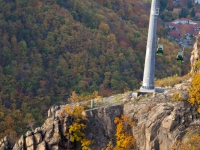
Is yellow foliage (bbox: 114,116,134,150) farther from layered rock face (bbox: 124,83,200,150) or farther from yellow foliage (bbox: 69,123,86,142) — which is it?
yellow foliage (bbox: 69,123,86,142)

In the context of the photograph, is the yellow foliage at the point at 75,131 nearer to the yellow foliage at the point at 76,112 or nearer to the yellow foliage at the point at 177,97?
the yellow foliage at the point at 76,112

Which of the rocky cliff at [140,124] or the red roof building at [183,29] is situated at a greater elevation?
the red roof building at [183,29]

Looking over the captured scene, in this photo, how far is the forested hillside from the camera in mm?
58375

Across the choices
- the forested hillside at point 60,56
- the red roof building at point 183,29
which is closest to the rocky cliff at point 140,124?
the forested hillside at point 60,56

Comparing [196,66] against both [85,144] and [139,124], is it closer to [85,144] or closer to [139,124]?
[139,124]

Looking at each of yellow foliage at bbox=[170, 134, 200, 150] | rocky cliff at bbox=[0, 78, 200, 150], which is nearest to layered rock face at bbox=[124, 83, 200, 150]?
rocky cliff at bbox=[0, 78, 200, 150]

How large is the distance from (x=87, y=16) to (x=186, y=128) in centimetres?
5945

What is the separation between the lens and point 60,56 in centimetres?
6881

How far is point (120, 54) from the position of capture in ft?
237

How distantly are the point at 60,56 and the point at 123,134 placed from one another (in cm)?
4585

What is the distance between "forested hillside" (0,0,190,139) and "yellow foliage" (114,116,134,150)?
27316 millimetres

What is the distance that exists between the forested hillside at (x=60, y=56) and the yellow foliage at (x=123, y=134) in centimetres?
2732

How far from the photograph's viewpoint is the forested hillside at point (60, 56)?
2298 inches

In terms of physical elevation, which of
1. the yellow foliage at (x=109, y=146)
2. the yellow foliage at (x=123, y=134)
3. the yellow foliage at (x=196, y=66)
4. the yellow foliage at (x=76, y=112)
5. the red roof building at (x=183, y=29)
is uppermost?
the red roof building at (x=183, y=29)
